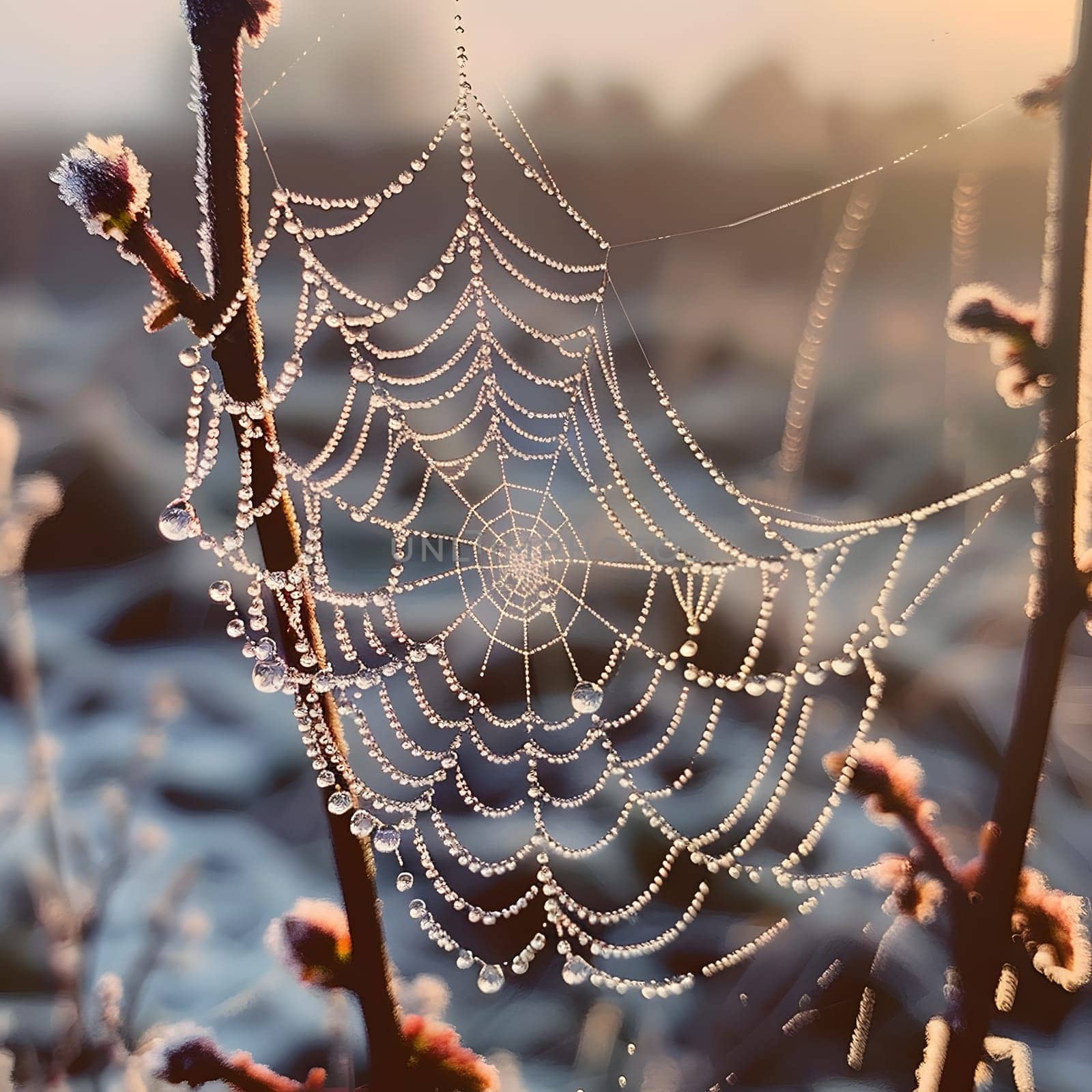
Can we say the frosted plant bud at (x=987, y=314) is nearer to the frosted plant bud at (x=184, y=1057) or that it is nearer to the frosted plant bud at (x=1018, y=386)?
the frosted plant bud at (x=1018, y=386)

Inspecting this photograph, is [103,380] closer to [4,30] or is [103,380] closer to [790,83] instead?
[4,30]

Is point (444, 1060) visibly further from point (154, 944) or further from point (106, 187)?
point (106, 187)

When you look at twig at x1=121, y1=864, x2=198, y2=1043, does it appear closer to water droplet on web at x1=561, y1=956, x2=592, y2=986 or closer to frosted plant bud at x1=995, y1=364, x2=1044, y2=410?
water droplet on web at x1=561, y1=956, x2=592, y2=986

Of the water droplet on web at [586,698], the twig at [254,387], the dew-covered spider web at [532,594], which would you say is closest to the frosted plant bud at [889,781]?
the dew-covered spider web at [532,594]

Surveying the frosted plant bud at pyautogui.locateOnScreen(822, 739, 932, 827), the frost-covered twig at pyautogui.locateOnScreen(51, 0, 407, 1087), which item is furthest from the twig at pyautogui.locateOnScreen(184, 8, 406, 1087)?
the frosted plant bud at pyautogui.locateOnScreen(822, 739, 932, 827)

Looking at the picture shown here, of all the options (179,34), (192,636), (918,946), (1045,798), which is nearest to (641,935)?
(918,946)

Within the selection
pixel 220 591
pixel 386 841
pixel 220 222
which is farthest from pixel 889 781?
pixel 220 222
